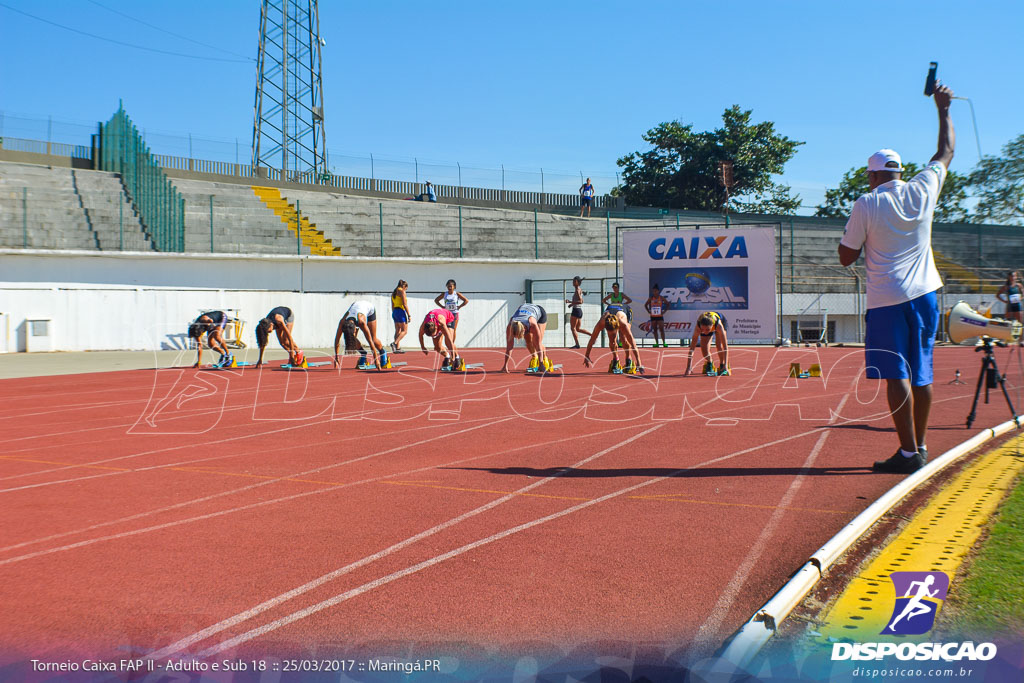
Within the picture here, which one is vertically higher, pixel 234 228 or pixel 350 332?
pixel 234 228

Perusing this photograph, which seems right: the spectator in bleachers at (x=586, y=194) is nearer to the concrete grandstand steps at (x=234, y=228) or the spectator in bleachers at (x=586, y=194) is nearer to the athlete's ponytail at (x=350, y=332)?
the concrete grandstand steps at (x=234, y=228)

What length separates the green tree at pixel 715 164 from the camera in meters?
53.3

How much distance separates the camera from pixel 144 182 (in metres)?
30.2

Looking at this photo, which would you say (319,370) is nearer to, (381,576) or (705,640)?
(381,576)

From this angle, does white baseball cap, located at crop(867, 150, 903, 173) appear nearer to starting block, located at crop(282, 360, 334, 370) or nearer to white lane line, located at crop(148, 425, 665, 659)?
white lane line, located at crop(148, 425, 665, 659)

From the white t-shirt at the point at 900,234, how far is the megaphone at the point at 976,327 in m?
1.96

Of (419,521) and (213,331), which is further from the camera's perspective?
(213,331)

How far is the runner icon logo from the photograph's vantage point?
3.07 m

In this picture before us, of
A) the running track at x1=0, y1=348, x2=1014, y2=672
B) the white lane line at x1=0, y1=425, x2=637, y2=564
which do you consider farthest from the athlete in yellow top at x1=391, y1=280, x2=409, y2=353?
the white lane line at x1=0, y1=425, x2=637, y2=564

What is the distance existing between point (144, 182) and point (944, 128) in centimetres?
2956

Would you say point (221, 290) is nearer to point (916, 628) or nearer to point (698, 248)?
point (698, 248)

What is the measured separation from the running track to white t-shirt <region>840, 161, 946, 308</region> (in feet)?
4.56

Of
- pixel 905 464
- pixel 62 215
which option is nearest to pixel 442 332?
pixel 905 464

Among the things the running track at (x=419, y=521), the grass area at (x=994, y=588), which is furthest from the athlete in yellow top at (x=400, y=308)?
the grass area at (x=994, y=588)
